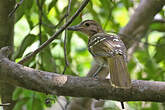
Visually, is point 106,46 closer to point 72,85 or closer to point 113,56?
point 113,56

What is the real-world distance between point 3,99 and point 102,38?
3.75 feet

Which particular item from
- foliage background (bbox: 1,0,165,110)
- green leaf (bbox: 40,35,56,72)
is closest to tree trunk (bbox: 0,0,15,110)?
foliage background (bbox: 1,0,165,110)

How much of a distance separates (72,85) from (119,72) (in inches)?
19.5

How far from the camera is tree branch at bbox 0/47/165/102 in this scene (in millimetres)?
2479

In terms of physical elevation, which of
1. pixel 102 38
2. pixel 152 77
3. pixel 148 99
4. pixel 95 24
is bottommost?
pixel 148 99

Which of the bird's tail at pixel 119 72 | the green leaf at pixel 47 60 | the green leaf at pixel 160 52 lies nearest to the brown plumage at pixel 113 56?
the bird's tail at pixel 119 72

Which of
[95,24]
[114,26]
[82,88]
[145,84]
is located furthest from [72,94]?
[114,26]

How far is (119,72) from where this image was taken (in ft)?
9.29

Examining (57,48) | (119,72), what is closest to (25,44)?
(119,72)

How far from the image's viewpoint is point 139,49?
5.70m

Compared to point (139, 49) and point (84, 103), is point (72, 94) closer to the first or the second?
point (84, 103)

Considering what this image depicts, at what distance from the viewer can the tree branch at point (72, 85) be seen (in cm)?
248

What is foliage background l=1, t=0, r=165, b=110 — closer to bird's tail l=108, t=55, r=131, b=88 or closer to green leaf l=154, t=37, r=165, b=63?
green leaf l=154, t=37, r=165, b=63

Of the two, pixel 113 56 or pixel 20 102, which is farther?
pixel 20 102
